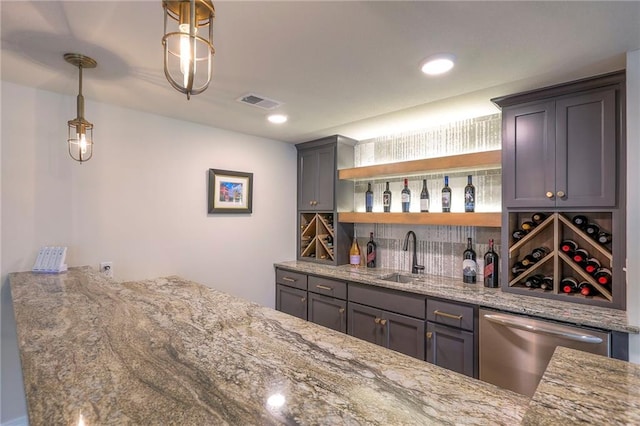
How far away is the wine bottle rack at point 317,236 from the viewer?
3.48 m

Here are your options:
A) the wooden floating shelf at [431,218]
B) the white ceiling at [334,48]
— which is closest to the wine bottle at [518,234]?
the wooden floating shelf at [431,218]

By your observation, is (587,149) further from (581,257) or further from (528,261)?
(528,261)

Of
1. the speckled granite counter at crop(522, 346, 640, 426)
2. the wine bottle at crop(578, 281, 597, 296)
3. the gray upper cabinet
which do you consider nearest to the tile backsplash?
the gray upper cabinet

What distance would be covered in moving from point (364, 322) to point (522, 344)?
1151 mm

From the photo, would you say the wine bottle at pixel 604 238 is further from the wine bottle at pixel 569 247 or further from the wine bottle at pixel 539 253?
the wine bottle at pixel 539 253

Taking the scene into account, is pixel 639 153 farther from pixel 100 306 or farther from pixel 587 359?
pixel 100 306

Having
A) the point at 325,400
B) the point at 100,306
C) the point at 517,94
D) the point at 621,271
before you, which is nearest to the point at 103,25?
the point at 100,306

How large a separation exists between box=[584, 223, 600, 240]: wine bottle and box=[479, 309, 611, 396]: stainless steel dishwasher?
597 millimetres

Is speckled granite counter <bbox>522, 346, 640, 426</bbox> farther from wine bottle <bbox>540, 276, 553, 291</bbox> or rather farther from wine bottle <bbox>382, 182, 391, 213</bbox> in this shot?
wine bottle <bbox>382, 182, 391, 213</bbox>

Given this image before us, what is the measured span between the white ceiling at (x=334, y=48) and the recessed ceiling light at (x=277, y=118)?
24 cm

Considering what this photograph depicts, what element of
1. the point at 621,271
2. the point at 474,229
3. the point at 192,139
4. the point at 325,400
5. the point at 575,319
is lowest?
the point at 575,319

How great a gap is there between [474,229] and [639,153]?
122 cm

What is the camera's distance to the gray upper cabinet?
178cm

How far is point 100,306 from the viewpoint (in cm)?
140
